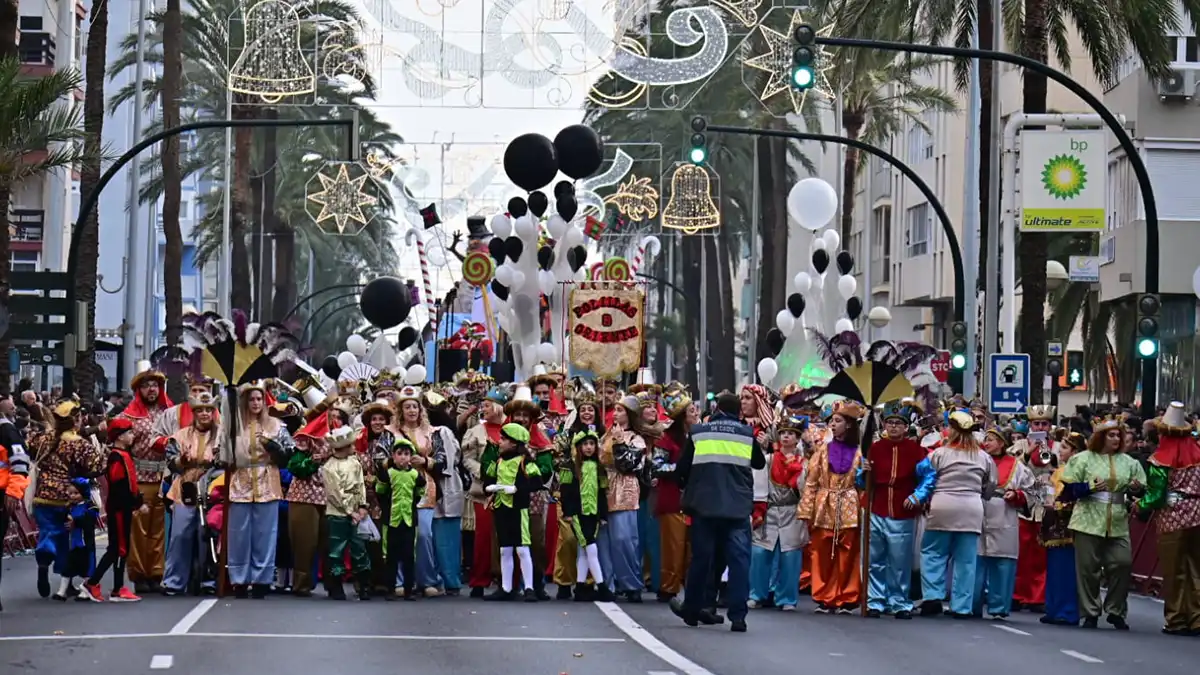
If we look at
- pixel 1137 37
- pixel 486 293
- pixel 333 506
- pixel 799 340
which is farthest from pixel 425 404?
pixel 486 293

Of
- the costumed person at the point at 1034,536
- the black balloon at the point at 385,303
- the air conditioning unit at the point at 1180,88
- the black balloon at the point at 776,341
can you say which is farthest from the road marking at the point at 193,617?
the air conditioning unit at the point at 1180,88

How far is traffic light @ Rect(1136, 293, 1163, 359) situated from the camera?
990 inches

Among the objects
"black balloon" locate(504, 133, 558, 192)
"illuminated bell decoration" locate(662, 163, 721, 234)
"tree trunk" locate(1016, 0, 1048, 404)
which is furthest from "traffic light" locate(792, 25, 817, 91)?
"illuminated bell decoration" locate(662, 163, 721, 234)

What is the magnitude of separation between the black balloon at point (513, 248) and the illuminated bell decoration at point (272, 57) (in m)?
10.2

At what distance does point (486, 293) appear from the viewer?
143 ft

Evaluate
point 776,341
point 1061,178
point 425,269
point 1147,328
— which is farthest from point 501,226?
point 1147,328

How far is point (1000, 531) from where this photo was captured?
2016 cm

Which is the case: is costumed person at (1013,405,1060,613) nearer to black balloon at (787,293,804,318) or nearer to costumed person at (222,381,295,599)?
costumed person at (222,381,295,599)

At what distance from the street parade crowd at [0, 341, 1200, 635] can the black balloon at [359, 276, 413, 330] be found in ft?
88.2

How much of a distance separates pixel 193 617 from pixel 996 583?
6.85 metres

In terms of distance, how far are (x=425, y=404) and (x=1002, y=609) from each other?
17.8 ft

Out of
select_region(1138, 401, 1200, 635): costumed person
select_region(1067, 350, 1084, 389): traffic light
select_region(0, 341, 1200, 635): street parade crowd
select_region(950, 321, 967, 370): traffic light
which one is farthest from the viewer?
select_region(1067, 350, 1084, 389): traffic light

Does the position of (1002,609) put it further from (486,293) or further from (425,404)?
(486,293)

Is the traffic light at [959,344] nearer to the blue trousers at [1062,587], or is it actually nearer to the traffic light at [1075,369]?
the blue trousers at [1062,587]
